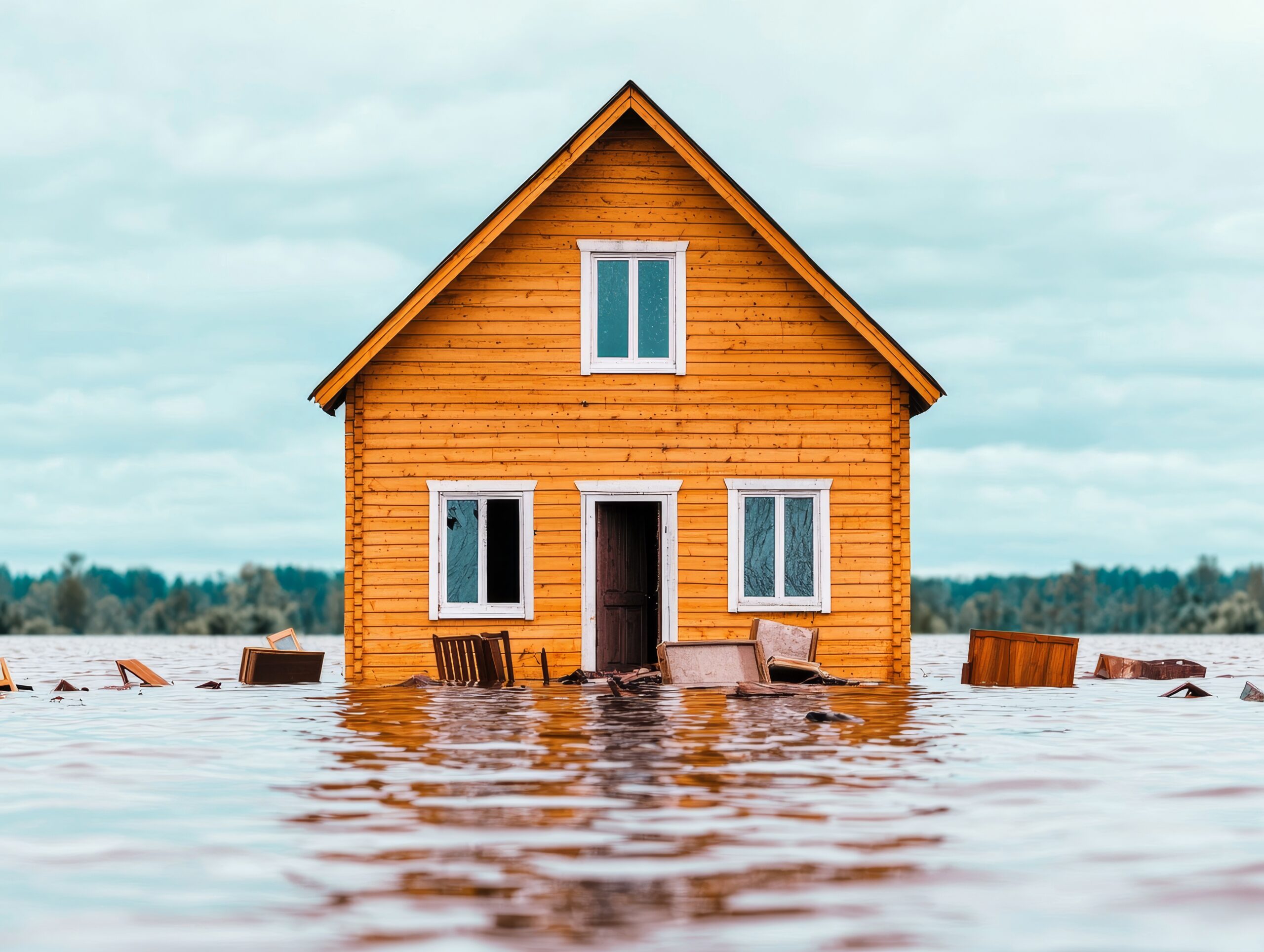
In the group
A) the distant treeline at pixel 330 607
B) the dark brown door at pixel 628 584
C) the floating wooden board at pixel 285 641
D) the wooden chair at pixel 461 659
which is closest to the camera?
the wooden chair at pixel 461 659

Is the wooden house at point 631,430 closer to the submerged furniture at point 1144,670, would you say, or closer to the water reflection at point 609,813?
the water reflection at point 609,813

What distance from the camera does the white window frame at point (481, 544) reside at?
64.3ft

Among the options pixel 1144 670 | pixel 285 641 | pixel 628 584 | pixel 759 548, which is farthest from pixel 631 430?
pixel 1144 670

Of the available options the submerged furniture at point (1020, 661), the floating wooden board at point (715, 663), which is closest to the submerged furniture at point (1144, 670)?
the submerged furniture at point (1020, 661)

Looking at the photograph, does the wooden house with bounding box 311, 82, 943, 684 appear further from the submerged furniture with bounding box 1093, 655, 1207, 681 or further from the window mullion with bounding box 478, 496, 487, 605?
the submerged furniture with bounding box 1093, 655, 1207, 681

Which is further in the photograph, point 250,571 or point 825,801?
point 250,571

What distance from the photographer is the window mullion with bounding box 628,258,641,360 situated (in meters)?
20.1

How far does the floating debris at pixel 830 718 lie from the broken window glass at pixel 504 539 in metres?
7.09

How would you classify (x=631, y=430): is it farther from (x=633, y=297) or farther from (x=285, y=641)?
(x=285, y=641)

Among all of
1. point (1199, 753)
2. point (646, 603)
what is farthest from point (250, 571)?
point (1199, 753)

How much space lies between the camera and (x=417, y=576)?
1959cm

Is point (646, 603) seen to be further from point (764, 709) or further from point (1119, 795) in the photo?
point (1119, 795)

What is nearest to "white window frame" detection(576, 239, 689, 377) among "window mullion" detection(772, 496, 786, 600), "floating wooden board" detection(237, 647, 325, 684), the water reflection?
"window mullion" detection(772, 496, 786, 600)

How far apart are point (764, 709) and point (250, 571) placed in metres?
101
